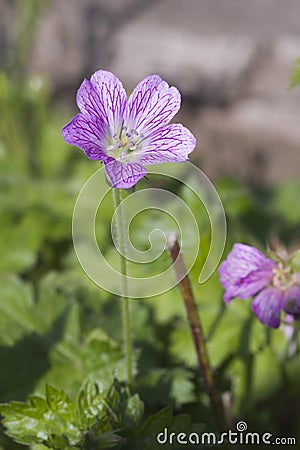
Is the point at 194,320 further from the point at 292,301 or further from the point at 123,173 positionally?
the point at 123,173

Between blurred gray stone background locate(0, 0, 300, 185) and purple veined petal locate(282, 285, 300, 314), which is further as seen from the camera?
blurred gray stone background locate(0, 0, 300, 185)

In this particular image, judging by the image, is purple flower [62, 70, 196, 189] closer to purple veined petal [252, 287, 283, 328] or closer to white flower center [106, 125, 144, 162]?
white flower center [106, 125, 144, 162]

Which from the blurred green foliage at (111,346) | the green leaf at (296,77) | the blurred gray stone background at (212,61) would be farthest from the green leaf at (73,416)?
the blurred gray stone background at (212,61)

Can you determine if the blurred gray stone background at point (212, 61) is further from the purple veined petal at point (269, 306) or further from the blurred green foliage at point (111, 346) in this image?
the purple veined petal at point (269, 306)

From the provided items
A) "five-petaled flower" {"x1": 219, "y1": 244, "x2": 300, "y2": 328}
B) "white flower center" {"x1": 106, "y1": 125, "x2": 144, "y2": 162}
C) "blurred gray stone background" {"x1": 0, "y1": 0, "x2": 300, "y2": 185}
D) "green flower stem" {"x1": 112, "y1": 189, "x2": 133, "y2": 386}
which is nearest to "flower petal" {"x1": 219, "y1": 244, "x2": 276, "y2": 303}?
"five-petaled flower" {"x1": 219, "y1": 244, "x2": 300, "y2": 328}

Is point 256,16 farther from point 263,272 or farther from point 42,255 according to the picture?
point 263,272

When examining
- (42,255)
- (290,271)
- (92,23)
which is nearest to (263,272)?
(290,271)
